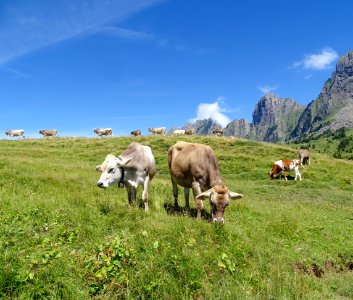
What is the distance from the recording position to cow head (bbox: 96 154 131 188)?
12883 millimetres

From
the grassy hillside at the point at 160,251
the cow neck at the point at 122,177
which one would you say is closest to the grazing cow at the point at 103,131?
the grassy hillside at the point at 160,251

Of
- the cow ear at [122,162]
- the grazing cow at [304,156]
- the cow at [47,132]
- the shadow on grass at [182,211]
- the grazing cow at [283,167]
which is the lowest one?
the shadow on grass at [182,211]

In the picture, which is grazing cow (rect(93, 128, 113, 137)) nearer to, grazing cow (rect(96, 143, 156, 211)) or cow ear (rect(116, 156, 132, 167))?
grazing cow (rect(96, 143, 156, 211))

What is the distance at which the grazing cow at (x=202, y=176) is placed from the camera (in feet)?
36.8

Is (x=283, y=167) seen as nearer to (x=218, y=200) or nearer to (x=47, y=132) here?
(x=218, y=200)

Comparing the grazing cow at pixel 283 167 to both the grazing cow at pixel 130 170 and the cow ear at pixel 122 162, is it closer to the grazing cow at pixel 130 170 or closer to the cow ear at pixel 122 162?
the grazing cow at pixel 130 170

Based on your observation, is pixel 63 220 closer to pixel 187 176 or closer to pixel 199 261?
pixel 199 261

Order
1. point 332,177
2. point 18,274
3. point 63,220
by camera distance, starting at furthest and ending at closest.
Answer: point 332,177
point 63,220
point 18,274

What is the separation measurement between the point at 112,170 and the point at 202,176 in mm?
3228

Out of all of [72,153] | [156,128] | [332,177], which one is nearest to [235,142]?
[332,177]

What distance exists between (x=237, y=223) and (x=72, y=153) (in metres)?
34.4

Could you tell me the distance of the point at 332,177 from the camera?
32469mm

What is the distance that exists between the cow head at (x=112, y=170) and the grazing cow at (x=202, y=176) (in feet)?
7.23

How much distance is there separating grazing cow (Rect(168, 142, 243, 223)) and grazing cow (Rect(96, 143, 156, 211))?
130 centimetres
